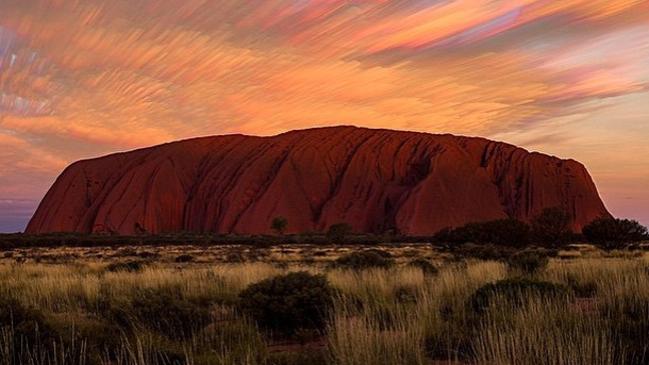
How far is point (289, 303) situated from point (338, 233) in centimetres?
6747

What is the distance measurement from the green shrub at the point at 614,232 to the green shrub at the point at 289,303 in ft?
107

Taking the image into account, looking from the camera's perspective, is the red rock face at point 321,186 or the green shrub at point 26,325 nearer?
the green shrub at point 26,325

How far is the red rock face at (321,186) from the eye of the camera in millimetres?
95375

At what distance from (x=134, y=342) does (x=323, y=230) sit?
283 feet

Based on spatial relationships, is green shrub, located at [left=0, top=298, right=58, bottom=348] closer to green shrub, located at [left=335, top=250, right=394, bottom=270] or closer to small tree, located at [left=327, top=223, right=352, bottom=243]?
green shrub, located at [left=335, top=250, right=394, bottom=270]

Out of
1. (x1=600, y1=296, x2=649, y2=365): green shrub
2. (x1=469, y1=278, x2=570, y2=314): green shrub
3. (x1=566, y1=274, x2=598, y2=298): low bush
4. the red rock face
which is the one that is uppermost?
the red rock face

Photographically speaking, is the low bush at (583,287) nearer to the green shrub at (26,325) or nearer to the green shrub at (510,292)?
the green shrub at (510,292)

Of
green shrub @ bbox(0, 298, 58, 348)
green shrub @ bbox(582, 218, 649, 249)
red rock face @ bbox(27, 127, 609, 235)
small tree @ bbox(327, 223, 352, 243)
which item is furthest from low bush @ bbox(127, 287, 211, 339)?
red rock face @ bbox(27, 127, 609, 235)

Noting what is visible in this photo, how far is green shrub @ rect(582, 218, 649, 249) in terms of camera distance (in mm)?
35969

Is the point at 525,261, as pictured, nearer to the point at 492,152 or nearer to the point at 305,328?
the point at 305,328

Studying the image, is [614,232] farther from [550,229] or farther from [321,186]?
[321,186]

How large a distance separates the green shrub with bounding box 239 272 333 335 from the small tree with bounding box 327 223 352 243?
59.5 meters

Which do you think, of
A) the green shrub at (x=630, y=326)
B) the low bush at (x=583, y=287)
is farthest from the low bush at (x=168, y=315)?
the low bush at (x=583, y=287)

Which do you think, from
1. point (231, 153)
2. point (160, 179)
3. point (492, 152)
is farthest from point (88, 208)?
point (492, 152)
